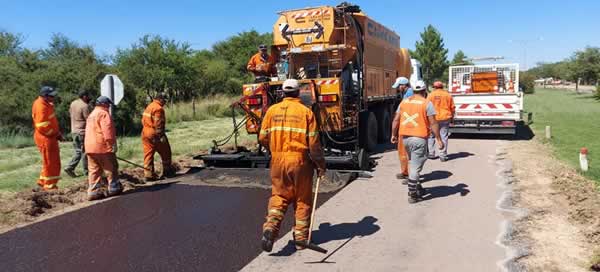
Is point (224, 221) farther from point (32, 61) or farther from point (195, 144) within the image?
point (32, 61)

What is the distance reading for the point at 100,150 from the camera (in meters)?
7.20

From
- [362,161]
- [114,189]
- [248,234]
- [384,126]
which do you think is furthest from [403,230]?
[384,126]

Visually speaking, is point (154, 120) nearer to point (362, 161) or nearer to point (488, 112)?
point (362, 161)

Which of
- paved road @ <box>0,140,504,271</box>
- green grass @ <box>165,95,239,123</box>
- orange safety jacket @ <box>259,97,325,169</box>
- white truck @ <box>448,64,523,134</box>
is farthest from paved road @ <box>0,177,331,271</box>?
green grass @ <box>165,95,239,123</box>

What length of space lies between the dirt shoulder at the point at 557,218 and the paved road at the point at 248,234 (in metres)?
0.37

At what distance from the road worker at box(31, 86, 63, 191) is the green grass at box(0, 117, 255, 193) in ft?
1.45

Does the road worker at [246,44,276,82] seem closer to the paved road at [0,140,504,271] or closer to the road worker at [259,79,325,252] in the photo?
the paved road at [0,140,504,271]

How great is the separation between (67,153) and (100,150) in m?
5.69

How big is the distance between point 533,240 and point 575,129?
492 inches

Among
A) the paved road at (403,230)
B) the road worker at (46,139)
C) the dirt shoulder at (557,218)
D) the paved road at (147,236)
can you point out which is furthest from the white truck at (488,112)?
Result: the road worker at (46,139)

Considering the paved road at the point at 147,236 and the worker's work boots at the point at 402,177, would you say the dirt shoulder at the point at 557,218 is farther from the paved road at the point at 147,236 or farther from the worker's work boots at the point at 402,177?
the paved road at the point at 147,236

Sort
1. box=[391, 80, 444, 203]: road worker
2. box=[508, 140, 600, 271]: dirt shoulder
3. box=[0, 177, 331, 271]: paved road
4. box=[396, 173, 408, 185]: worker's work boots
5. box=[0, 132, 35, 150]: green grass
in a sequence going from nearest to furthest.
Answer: box=[508, 140, 600, 271]: dirt shoulder, box=[0, 177, 331, 271]: paved road, box=[391, 80, 444, 203]: road worker, box=[396, 173, 408, 185]: worker's work boots, box=[0, 132, 35, 150]: green grass

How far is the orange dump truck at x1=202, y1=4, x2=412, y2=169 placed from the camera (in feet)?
30.3

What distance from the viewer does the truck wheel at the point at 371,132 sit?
36.9 ft
